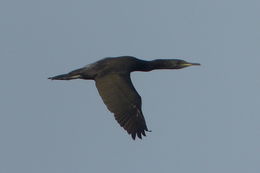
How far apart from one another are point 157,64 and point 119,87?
2269 millimetres

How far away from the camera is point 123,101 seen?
29.0m

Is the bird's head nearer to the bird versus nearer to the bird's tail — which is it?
the bird

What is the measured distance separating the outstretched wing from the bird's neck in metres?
1.42

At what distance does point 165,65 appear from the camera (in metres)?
31.4

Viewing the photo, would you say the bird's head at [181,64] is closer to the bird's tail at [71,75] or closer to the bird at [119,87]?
the bird at [119,87]

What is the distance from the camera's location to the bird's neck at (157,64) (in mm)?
30734

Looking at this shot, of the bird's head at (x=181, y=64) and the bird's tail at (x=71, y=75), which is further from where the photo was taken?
the bird's head at (x=181, y=64)

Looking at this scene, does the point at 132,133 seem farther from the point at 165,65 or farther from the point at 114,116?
the point at 165,65

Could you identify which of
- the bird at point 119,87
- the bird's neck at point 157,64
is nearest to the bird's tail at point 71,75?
the bird at point 119,87

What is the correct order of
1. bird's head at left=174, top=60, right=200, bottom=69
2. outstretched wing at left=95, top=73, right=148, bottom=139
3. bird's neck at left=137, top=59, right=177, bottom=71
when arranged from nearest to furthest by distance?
outstretched wing at left=95, top=73, right=148, bottom=139 → bird's neck at left=137, top=59, right=177, bottom=71 → bird's head at left=174, top=60, right=200, bottom=69

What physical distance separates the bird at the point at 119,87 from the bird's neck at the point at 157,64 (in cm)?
32

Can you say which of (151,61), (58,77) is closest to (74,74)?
(58,77)

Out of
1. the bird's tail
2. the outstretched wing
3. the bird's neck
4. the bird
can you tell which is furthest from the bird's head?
the bird's tail

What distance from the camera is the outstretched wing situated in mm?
A: 28772
